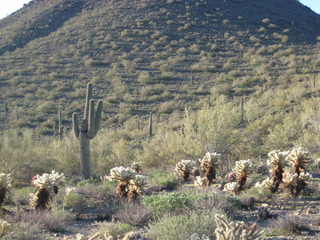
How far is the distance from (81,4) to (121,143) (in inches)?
1785

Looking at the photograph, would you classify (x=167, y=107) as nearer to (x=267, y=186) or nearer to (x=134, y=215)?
(x=267, y=186)

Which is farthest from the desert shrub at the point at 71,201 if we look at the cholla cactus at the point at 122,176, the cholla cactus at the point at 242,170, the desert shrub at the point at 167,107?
the desert shrub at the point at 167,107

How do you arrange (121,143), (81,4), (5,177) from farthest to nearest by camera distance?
→ 1. (81,4)
2. (121,143)
3. (5,177)

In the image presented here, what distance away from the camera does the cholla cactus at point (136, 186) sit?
8680 millimetres

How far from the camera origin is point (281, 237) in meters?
6.39

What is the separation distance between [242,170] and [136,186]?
2704 millimetres

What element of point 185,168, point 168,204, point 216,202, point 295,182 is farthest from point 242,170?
point 185,168

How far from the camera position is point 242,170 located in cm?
936

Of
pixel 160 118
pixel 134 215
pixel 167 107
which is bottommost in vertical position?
pixel 160 118

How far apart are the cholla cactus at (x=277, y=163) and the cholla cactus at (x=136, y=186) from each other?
3153 mm

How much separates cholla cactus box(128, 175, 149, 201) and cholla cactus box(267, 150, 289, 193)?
10.3 ft

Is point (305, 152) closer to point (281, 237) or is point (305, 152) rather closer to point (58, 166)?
point (281, 237)

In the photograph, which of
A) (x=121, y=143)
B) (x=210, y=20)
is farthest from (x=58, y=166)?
(x=210, y=20)

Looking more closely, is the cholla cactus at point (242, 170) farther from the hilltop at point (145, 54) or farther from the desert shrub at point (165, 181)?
the hilltop at point (145, 54)
